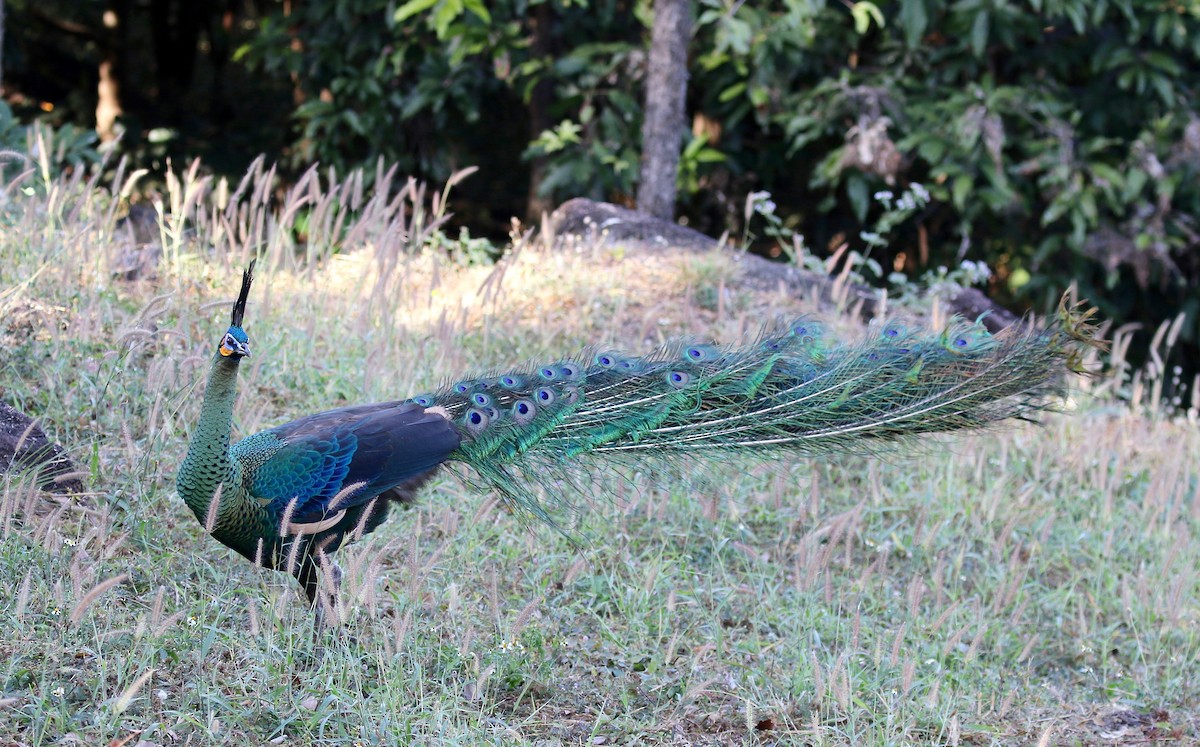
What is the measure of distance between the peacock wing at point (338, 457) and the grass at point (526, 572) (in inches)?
8.6

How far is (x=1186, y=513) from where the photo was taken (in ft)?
Result: 19.4

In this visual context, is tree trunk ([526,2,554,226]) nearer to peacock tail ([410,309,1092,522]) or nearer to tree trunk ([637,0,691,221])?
tree trunk ([637,0,691,221])

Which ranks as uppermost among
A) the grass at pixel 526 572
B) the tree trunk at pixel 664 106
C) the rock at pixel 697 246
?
the tree trunk at pixel 664 106

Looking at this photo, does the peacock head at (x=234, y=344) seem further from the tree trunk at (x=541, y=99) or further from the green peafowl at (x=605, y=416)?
the tree trunk at (x=541, y=99)

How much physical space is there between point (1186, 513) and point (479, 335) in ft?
12.5

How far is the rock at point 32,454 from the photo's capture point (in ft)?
13.5

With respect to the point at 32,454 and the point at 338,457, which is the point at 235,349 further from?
the point at 32,454

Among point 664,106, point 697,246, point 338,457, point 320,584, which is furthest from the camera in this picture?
point 664,106

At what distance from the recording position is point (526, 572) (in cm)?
468

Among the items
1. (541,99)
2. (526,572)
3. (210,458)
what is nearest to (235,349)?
(210,458)

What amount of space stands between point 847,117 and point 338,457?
6.19 m

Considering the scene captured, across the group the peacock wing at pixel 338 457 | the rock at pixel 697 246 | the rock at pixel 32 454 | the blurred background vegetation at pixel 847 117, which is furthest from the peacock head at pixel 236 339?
the blurred background vegetation at pixel 847 117

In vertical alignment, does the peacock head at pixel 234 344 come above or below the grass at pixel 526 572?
above

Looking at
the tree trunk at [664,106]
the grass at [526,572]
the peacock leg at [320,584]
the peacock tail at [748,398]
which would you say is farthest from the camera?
the tree trunk at [664,106]
